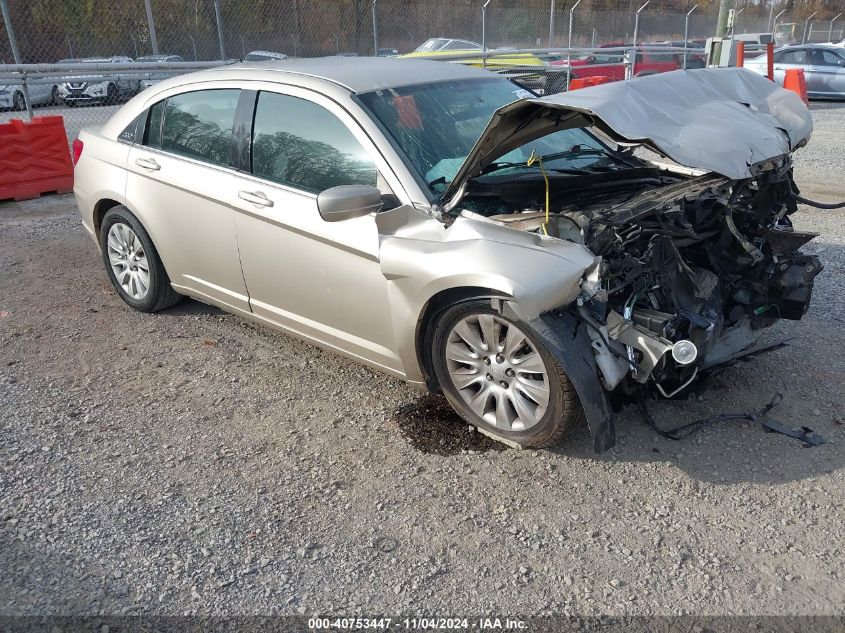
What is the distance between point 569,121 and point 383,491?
6.29ft

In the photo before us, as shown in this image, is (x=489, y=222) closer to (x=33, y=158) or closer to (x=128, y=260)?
(x=128, y=260)

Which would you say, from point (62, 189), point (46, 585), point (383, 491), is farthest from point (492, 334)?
point (62, 189)

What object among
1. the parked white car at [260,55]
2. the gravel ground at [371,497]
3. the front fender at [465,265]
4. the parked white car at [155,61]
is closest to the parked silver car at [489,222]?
the front fender at [465,265]

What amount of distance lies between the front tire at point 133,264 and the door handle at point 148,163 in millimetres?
387

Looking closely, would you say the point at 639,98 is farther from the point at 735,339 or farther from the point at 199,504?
the point at 199,504

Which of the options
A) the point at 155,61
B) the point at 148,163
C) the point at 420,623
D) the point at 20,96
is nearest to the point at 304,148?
the point at 148,163

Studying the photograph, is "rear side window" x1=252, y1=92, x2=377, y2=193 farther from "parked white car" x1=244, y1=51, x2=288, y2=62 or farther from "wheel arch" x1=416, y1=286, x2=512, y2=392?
"parked white car" x1=244, y1=51, x2=288, y2=62

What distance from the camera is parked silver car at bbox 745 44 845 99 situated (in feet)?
57.6

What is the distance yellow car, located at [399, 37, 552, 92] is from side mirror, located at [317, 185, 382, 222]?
32.6 feet

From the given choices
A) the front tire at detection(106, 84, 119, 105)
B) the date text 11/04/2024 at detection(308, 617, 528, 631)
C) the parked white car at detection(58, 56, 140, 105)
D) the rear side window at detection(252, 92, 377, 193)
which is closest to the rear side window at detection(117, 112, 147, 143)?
the rear side window at detection(252, 92, 377, 193)

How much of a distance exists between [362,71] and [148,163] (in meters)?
1.62

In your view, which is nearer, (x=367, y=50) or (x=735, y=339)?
(x=735, y=339)

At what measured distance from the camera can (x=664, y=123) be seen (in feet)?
10.9

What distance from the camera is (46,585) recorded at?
2.71 meters
